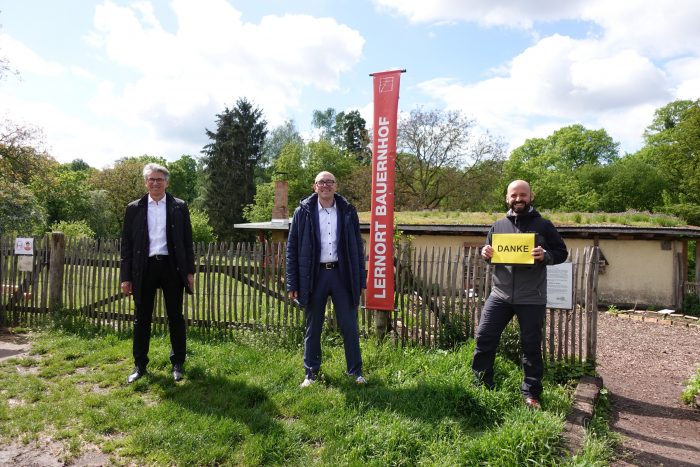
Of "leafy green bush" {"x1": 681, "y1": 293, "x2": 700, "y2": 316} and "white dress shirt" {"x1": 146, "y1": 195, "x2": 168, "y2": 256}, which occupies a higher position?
"white dress shirt" {"x1": 146, "y1": 195, "x2": 168, "y2": 256}

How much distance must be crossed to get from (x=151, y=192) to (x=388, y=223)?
106 inches

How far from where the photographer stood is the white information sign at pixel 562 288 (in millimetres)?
5344

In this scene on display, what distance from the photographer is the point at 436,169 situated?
1345 inches

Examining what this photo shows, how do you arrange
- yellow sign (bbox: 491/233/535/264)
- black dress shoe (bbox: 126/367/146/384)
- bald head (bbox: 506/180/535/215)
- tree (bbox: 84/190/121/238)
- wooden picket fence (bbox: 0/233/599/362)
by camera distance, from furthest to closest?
tree (bbox: 84/190/121/238) < wooden picket fence (bbox: 0/233/599/362) < black dress shoe (bbox: 126/367/146/384) < bald head (bbox: 506/180/535/215) < yellow sign (bbox: 491/233/535/264)

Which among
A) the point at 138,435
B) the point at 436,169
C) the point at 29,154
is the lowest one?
the point at 138,435

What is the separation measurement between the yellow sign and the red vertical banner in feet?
5.52

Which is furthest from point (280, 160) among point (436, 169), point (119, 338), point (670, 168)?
point (119, 338)

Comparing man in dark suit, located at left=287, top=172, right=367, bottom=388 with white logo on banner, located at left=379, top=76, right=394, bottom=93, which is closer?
man in dark suit, located at left=287, top=172, right=367, bottom=388

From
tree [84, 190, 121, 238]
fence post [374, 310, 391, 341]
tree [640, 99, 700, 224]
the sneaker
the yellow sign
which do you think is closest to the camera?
the yellow sign

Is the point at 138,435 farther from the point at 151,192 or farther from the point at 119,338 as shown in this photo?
the point at 119,338

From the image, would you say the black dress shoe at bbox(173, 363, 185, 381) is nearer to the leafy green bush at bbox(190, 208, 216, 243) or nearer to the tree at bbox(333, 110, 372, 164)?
the leafy green bush at bbox(190, 208, 216, 243)

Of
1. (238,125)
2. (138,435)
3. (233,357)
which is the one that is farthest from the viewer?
(238,125)

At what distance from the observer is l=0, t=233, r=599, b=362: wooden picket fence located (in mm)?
5707

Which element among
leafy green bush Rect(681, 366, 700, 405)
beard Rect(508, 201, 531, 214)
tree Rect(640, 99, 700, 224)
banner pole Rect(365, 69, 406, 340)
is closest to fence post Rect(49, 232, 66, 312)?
banner pole Rect(365, 69, 406, 340)
